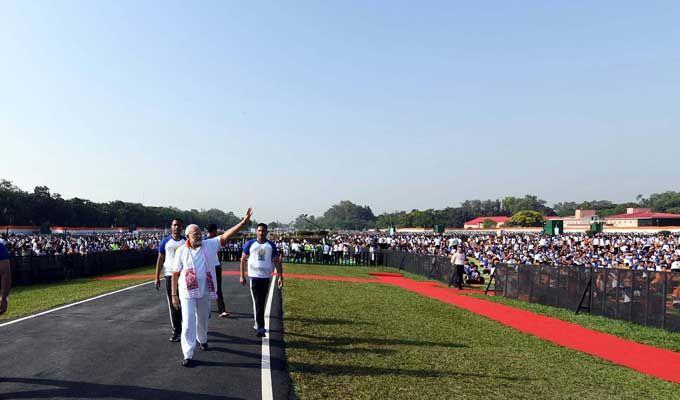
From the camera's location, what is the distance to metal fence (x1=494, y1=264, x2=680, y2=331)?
1130 cm

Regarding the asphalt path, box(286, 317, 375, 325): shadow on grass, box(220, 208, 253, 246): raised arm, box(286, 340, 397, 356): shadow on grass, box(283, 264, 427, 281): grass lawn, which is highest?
box(220, 208, 253, 246): raised arm

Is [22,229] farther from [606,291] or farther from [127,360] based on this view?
[606,291]

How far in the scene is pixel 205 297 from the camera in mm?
6758

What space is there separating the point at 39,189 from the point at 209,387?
104 m

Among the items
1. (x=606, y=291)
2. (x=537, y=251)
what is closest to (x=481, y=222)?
(x=537, y=251)

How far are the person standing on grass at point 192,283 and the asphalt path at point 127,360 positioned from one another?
42 centimetres

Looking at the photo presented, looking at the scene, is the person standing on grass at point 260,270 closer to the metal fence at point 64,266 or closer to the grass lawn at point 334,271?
the grass lawn at point 334,271

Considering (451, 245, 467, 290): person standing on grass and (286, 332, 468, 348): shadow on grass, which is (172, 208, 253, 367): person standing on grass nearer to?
(286, 332, 468, 348): shadow on grass

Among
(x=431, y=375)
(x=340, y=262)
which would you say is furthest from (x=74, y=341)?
(x=340, y=262)

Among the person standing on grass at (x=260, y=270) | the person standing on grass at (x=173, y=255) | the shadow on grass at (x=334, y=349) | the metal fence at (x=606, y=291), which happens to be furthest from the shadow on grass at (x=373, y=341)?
the metal fence at (x=606, y=291)

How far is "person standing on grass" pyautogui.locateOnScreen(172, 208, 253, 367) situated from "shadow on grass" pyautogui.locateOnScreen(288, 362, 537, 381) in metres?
1.44

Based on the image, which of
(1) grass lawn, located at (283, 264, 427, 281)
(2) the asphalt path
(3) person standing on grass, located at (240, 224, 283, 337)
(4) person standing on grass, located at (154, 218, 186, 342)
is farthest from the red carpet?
(1) grass lawn, located at (283, 264, 427, 281)

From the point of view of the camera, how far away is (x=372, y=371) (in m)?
6.52

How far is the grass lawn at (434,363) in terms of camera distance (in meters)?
5.93
